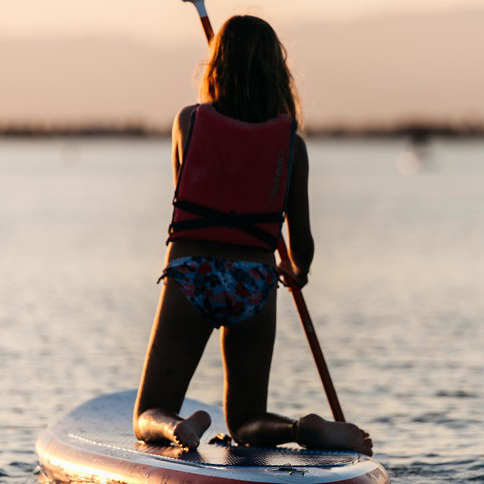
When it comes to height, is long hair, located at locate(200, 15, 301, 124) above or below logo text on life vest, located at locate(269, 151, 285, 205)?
above

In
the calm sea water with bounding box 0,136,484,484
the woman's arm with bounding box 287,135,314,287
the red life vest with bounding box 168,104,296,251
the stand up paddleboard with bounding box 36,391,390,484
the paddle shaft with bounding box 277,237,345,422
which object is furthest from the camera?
the calm sea water with bounding box 0,136,484,484

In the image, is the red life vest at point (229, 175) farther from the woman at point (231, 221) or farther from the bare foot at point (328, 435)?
the bare foot at point (328, 435)

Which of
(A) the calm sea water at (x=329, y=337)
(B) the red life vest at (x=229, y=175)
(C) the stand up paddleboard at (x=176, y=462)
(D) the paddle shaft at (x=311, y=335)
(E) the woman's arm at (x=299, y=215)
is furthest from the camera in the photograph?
(A) the calm sea water at (x=329, y=337)

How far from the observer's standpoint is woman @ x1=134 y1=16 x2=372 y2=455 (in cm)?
582

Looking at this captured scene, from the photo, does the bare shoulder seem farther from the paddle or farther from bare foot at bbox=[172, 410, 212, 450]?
bare foot at bbox=[172, 410, 212, 450]

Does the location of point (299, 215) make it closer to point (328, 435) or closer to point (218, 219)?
point (218, 219)

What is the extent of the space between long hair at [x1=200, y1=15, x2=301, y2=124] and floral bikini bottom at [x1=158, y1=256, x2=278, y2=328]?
621 mm

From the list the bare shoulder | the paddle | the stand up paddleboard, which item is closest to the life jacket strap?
the bare shoulder

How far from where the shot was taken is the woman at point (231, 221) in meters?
5.82

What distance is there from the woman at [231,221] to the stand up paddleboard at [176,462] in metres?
0.11

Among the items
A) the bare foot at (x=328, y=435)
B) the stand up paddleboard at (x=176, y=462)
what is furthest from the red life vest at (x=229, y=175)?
the stand up paddleboard at (x=176, y=462)

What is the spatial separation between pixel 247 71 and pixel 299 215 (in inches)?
26.7

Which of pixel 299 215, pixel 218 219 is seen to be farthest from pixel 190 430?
pixel 299 215

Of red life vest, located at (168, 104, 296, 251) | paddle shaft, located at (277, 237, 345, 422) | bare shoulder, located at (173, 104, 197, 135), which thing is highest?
bare shoulder, located at (173, 104, 197, 135)
